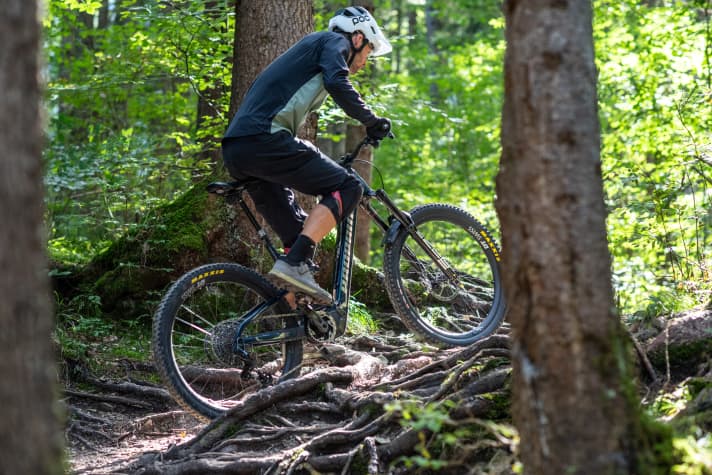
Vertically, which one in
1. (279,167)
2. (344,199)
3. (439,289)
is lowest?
(439,289)

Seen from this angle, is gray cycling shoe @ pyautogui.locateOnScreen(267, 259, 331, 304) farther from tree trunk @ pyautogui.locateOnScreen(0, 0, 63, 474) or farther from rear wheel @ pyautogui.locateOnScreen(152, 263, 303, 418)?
tree trunk @ pyautogui.locateOnScreen(0, 0, 63, 474)

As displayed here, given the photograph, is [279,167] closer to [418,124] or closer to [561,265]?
[561,265]

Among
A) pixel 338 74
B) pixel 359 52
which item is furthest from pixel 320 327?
pixel 359 52

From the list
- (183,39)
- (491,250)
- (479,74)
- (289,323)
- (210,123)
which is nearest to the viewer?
(289,323)

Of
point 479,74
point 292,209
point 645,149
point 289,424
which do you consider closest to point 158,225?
point 292,209

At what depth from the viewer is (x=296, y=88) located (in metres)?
4.78

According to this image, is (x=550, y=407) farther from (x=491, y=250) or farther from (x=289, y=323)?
(x=491, y=250)

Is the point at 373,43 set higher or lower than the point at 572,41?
higher

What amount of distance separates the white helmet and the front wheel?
121 cm

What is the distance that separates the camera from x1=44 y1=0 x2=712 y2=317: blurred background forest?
289 inches

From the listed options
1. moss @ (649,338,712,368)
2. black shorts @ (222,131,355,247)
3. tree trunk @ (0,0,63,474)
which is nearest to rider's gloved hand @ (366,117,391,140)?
black shorts @ (222,131,355,247)

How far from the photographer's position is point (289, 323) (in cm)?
502

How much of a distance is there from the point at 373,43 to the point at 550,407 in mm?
3119

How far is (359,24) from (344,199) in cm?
115
